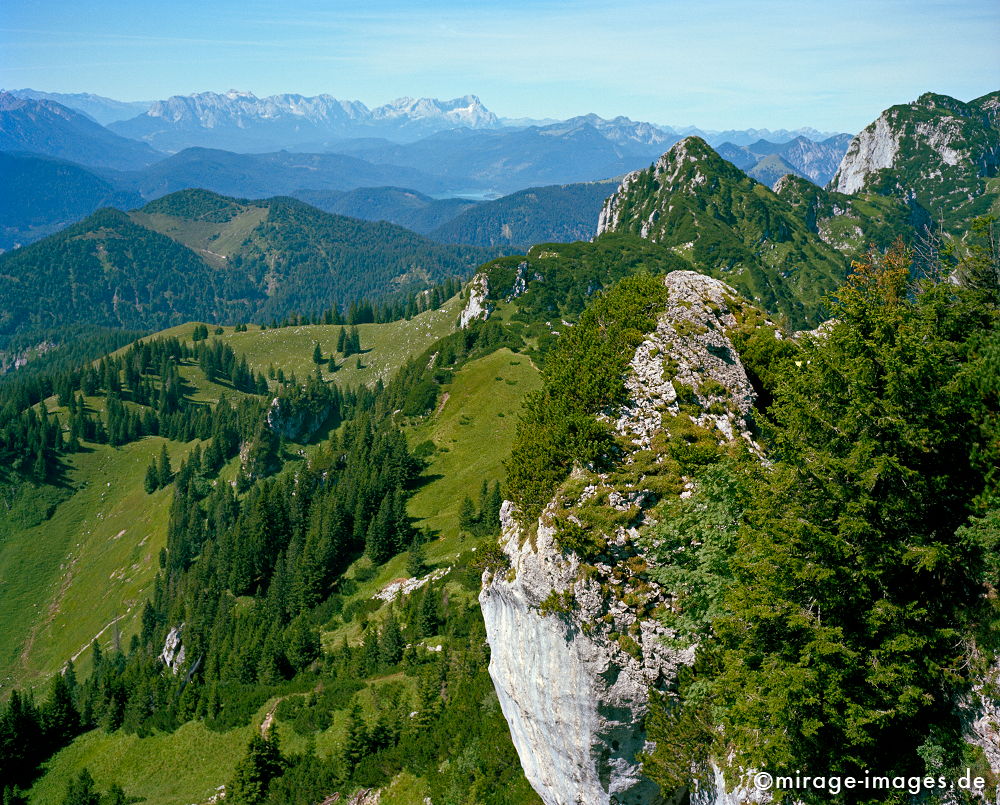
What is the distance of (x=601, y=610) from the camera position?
82.6 feet

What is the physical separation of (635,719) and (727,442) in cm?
1290

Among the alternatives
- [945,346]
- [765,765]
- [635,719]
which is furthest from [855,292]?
[635,719]

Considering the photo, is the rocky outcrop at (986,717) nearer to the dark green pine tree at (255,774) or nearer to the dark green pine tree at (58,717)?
the dark green pine tree at (255,774)

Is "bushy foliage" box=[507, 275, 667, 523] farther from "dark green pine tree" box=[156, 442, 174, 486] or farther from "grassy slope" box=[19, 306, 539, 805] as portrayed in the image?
"dark green pine tree" box=[156, 442, 174, 486]

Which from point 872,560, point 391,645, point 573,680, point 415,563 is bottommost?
point 415,563

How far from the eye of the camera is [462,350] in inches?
6122

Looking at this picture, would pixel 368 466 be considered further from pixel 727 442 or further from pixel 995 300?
pixel 995 300

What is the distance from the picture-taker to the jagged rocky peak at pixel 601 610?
Result: 82.3 feet

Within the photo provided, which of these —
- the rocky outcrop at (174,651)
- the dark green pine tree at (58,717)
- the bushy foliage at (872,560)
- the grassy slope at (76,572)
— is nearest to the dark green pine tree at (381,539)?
the rocky outcrop at (174,651)

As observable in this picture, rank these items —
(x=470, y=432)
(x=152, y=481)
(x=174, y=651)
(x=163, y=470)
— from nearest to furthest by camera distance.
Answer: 1. (x=174, y=651)
2. (x=470, y=432)
3. (x=152, y=481)
4. (x=163, y=470)

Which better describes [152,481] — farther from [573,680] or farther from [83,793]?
[573,680]

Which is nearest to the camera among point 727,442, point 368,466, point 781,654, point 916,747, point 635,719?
point 916,747

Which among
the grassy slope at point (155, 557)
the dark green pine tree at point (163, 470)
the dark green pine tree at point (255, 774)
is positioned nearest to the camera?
the dark green pine tree at point (255, 774)

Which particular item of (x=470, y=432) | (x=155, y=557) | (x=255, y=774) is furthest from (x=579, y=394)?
(x=155, y=557)
